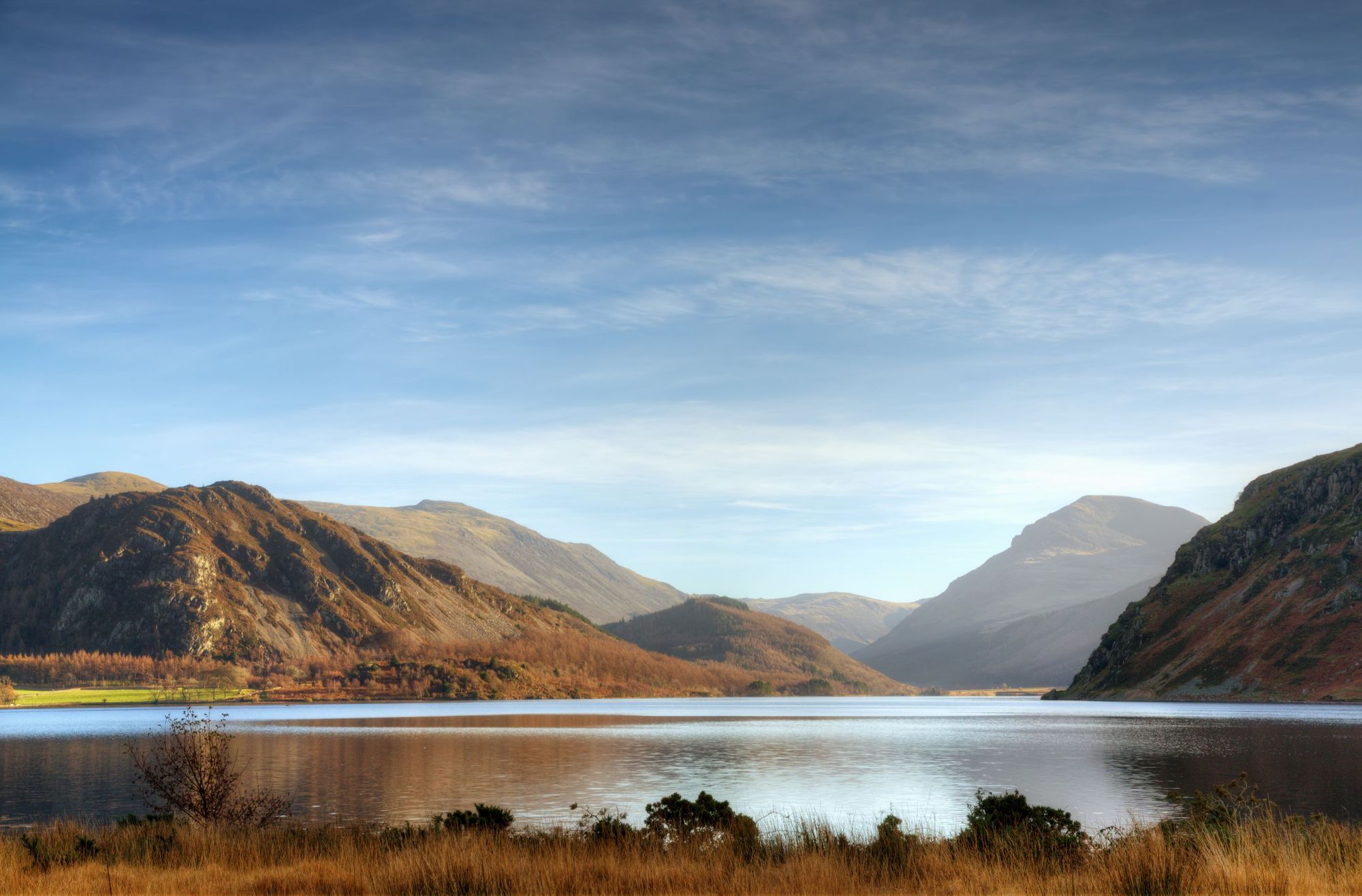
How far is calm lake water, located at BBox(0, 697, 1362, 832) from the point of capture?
5856 cm

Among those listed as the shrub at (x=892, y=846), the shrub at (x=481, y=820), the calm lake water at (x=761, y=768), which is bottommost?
the calm lake water at (x=761, y=768)

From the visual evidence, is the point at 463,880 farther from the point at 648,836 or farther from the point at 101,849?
the point at 101,849

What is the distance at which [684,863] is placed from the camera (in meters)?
30.4

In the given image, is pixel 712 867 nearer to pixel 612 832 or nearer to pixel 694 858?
pixel 694 858

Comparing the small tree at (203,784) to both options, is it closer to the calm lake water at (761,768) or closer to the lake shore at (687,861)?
the lake shore at (687,861)

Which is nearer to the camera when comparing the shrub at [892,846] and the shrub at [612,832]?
the shrub at [892,846]

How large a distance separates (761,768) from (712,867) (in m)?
56.5

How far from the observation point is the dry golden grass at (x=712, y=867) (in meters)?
26.0

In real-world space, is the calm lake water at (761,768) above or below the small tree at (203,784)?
below

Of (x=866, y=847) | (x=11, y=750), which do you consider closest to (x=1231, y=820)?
(x=866, y=847)

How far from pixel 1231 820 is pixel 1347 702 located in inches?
7822

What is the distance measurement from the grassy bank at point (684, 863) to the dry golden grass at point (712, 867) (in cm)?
7

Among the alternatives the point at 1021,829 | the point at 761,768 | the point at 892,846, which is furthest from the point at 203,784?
the point at 761,768

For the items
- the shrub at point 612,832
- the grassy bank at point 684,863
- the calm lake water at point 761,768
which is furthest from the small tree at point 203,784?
the shrub at point 612,832
